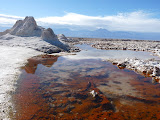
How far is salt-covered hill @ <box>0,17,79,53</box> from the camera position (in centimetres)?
2450

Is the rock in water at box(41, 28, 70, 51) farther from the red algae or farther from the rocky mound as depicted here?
the red algae

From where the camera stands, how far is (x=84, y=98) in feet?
23.6

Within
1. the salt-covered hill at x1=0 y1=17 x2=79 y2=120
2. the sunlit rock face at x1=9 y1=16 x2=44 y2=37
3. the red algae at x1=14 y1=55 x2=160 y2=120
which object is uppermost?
the sunlit rock face at x1=9 y1=16 x2=44 y2=37

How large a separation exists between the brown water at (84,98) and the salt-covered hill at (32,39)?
14.6 meters

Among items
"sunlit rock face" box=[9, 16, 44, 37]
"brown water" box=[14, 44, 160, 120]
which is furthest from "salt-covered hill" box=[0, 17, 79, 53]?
"brown water" box=[14, 44, 160, 120]

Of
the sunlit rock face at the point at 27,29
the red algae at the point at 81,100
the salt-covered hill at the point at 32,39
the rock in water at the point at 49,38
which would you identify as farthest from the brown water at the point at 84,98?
the sunlit rock face at the point at 27,29

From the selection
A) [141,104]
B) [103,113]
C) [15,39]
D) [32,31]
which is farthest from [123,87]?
[32,31]

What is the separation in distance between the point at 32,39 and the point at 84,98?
2384cm

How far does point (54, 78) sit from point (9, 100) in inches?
159

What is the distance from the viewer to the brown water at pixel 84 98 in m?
5.77

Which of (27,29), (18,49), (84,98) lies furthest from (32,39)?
(84,98)

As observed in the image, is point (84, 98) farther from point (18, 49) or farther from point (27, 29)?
point (27, 29)

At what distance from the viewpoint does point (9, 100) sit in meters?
6.43

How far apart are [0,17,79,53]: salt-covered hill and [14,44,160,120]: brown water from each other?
14.6 meters
